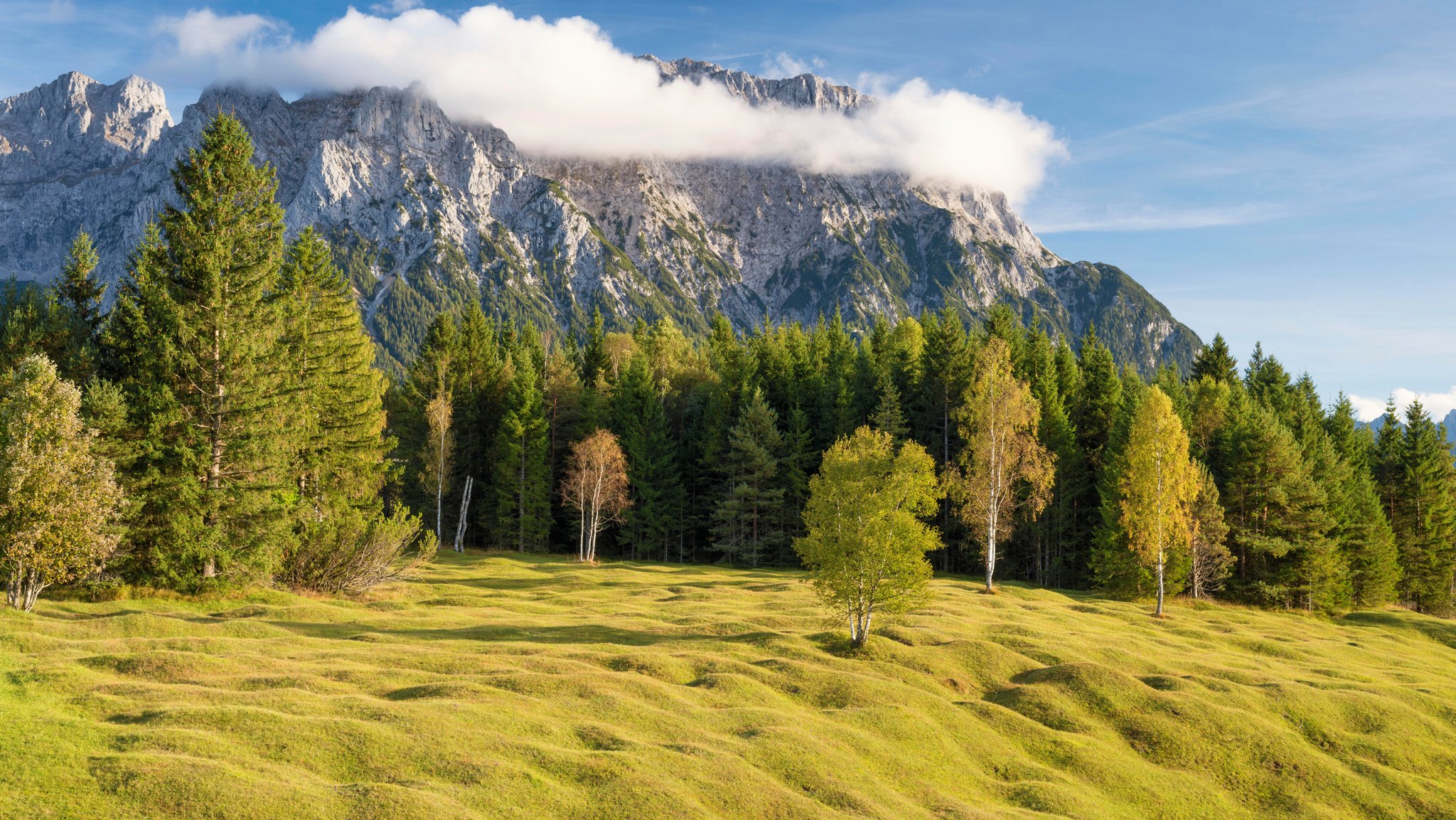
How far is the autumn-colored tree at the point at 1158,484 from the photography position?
194ft

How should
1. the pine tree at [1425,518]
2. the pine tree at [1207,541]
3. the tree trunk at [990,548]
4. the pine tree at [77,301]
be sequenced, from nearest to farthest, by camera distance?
1. the pine tree at [77,301]
2. the tree trunk at [990,548]
3. the pine tree at [1207,541]
4. the pine tree at [1425,518]

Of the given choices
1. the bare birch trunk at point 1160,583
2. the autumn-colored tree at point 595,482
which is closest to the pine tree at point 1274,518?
the bare birch trunk at point 1160,583

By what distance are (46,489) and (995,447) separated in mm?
57947

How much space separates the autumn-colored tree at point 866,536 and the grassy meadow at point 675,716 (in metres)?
2.50

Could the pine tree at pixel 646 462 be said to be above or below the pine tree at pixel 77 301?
below

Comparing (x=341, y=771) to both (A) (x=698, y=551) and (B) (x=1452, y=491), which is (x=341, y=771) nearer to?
(A) (x=698, y=551)

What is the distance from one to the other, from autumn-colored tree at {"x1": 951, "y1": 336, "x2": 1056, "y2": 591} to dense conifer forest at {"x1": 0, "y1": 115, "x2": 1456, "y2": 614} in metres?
0.62

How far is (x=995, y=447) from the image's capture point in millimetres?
64312

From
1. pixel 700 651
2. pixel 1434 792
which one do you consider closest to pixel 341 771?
pixel 700 651

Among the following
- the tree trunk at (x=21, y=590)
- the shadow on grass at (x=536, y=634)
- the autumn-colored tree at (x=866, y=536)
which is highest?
the autumn-colored tree at (x=866, y=536)

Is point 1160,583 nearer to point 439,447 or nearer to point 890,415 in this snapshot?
point 890,415

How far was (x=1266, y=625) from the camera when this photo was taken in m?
57.4

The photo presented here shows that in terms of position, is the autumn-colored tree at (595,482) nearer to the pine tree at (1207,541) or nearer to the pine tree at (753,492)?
the pine tree at (753,492)

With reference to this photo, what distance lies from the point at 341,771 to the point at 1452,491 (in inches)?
4228
